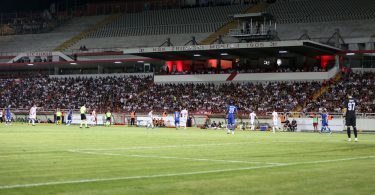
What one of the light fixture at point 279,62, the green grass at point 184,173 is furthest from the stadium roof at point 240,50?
the green grass at point 184,173

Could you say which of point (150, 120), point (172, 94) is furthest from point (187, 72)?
point (150, 120)

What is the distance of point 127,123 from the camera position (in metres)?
64.9

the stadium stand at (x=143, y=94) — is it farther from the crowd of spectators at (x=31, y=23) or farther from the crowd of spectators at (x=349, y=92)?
the crowd of spectators at (x=31, y=23)

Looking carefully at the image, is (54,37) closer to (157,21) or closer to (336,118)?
(157,21)

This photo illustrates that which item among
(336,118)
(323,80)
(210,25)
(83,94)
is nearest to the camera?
(336,118)

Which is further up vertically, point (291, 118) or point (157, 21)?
point (157, 21)

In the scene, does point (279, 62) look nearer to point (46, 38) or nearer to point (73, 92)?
point (73, 92)

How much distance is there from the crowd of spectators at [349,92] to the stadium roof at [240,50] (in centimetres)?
415

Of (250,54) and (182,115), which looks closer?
(182,115)

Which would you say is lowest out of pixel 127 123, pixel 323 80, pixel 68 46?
pixel 127 123

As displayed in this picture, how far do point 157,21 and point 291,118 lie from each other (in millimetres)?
37049

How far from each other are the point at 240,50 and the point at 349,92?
13.3m

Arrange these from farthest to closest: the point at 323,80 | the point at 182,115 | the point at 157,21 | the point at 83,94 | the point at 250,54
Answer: the point at 157,21 → the point at 83,94 → the point at 250,54 → the point at 323,80 → the point at 182,115

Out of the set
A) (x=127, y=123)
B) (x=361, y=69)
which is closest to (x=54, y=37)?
A: (x=127, y=123)
